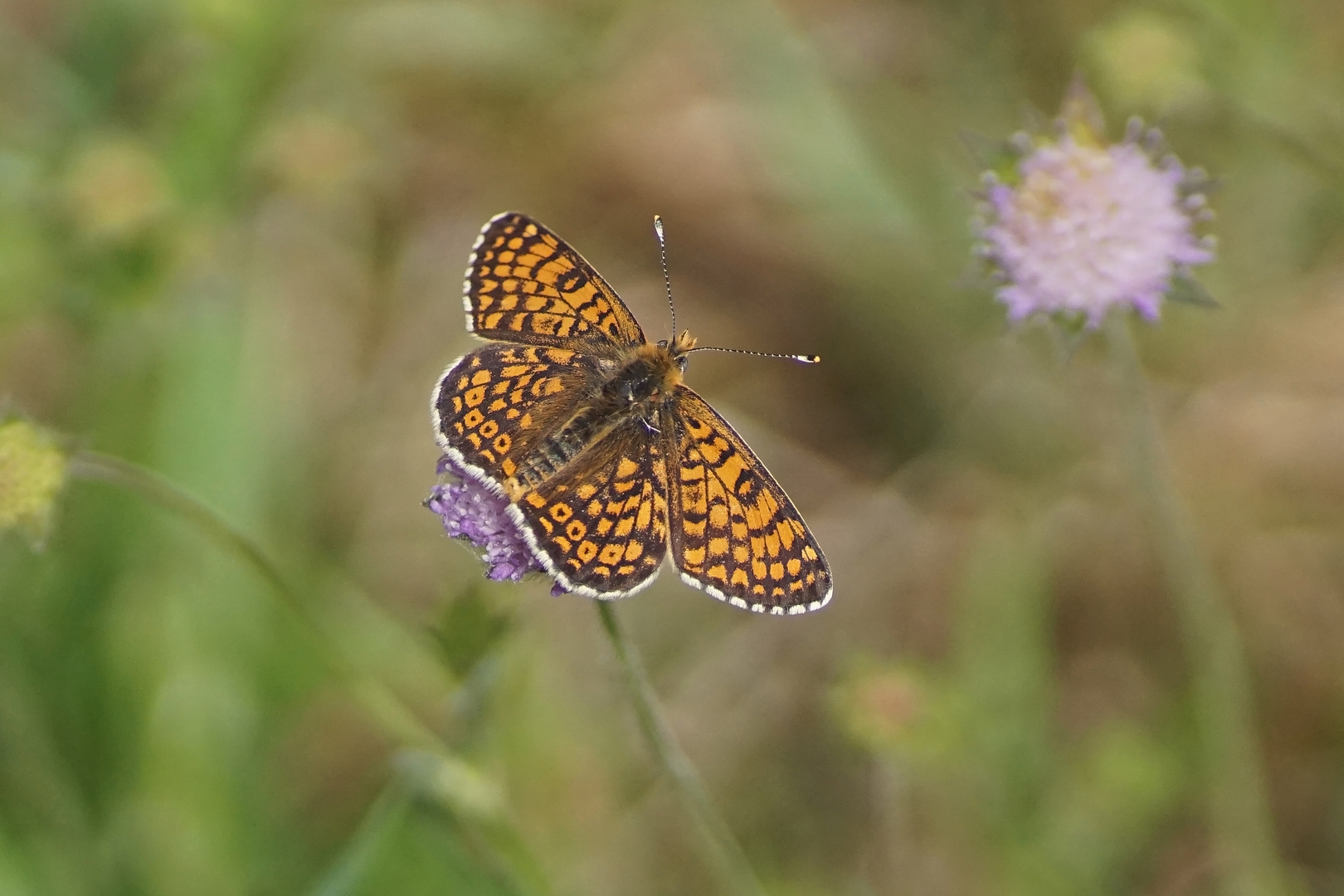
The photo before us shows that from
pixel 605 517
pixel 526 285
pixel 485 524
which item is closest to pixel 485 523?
pixel 485 524

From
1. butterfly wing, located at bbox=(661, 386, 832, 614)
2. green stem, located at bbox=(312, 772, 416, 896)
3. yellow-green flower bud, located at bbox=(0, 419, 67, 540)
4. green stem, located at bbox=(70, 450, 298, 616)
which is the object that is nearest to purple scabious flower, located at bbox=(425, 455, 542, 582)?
butterfly wing, located at bbox=(661, 386, 832, 614)

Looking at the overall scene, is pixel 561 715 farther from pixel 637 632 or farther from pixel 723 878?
pixel 723 878

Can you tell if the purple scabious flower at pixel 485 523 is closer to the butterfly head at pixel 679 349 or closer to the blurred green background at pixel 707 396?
the butterfly head at pixel 679 349

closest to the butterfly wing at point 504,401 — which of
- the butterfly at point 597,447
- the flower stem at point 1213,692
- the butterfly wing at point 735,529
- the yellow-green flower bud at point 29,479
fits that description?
the butterfly at point 597,447

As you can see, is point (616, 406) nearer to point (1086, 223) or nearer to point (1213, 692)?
point (1086, 223)

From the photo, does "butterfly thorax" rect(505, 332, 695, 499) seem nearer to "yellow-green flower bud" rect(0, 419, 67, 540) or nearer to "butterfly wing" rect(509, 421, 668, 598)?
"butterfly wing" rect(509, 421, 668, 598)
